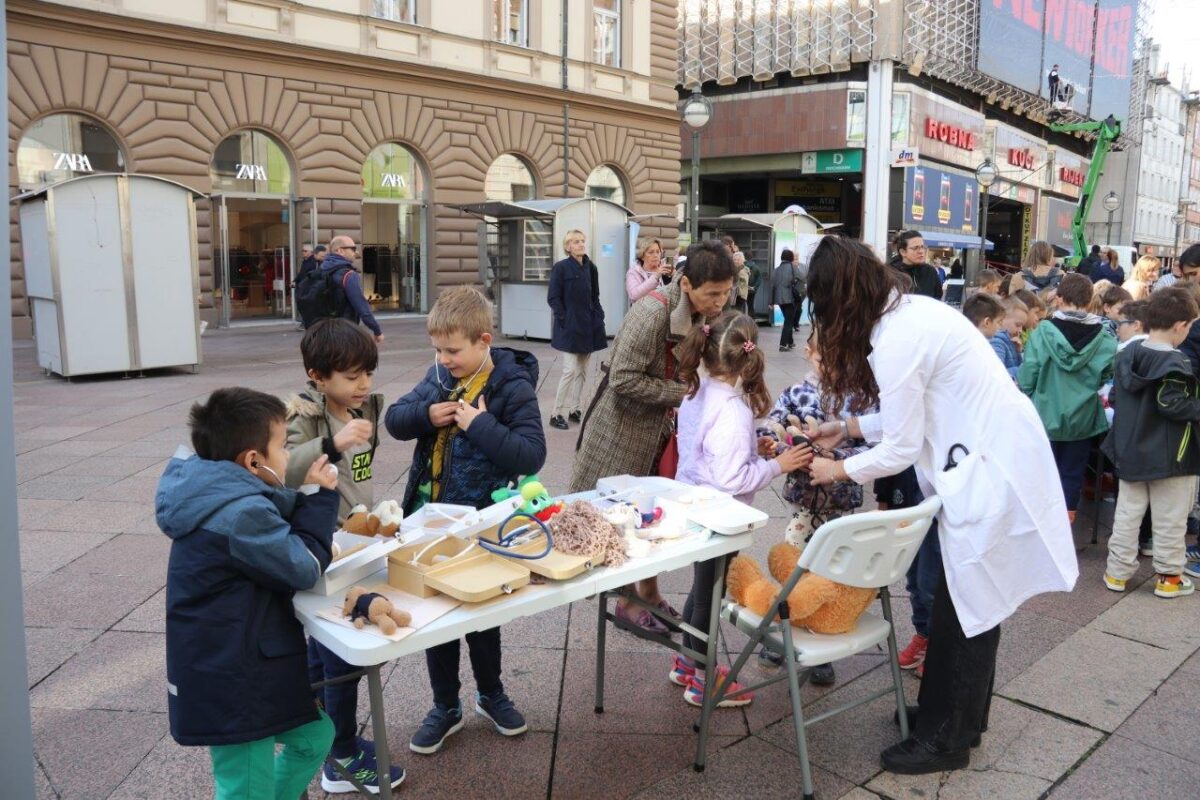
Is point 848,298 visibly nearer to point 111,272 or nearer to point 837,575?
point 837,575

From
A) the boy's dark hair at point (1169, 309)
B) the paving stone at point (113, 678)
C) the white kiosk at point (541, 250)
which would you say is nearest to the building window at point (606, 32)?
the white kiosk at point (541, 250)

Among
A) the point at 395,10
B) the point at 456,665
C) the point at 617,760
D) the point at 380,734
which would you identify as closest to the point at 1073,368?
the point at 617,760

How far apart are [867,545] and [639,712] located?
1195 mm

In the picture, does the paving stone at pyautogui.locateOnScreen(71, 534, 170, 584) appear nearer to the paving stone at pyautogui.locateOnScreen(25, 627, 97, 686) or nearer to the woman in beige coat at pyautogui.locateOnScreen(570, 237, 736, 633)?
the paving stone at pyautogui.locateOnScreen(25, 627, 97, 686)

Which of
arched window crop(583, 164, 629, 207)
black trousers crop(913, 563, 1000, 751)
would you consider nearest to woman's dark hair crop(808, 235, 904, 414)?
black trousers crop(913, 563, 1000, 751)

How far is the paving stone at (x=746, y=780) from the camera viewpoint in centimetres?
300

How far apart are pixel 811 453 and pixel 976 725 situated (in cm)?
107

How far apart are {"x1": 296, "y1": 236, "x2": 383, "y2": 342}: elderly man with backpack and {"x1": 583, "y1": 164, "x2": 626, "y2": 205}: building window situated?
14.5 meters

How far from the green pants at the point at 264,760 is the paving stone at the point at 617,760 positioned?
857 mm

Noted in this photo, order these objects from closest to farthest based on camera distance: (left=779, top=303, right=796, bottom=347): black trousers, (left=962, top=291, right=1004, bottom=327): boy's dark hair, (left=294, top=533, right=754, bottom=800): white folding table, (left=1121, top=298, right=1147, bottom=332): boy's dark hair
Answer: (left=294, top=533, right=754, bottom=800): white folding table < (left=1121, top=298, right=1147, bottom=332): boy's dark hair < (left=962, top=291, right=1004, bottom=327): boy's dark hair < (left=779, top=303, right=796, bottom=347): black trousers

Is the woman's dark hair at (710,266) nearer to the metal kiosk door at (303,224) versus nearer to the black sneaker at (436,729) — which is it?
the black sneaker at (436,729)

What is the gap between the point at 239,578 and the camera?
2.26 m

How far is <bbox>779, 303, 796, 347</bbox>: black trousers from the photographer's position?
15680mm

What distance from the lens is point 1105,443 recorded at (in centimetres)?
514
